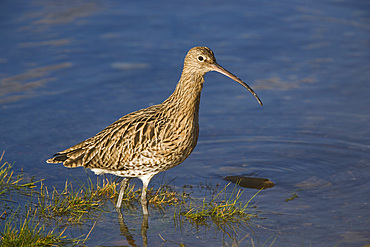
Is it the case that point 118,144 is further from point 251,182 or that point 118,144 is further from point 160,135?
point 251,182

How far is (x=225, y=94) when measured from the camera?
1217 cm

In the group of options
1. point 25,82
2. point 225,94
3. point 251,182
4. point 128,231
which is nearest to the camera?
point 128,231

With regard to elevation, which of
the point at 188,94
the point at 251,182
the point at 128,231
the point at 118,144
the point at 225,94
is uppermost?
the point at 188,94

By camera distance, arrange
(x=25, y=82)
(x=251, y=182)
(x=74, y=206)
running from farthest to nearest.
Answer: (x=25, y=82), (x=251, y=182), (x=74, y=206)

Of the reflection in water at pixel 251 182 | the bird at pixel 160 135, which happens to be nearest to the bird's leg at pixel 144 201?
the bird at pixel 160 135

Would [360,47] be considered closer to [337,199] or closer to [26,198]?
[337,199]

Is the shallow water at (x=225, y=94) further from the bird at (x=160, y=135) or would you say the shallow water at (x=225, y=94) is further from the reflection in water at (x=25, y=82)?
the bird at (x=160, y=135)

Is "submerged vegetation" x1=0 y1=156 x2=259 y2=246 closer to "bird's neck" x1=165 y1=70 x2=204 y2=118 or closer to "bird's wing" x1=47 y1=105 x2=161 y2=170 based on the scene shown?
"bird's wing" x1=47 y1=105 x2=161 y2=170

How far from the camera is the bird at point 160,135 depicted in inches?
298

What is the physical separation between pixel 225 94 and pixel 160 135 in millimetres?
4764

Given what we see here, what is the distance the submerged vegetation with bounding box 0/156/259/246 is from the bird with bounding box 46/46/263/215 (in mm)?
396

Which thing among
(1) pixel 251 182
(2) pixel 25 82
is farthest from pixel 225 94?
(2) pixel 25 82

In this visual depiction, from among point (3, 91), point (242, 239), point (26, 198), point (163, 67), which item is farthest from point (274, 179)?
point (3, 91)

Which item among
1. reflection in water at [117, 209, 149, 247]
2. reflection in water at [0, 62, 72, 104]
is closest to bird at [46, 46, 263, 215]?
reflection in water at [117, 209, 149, 247]
